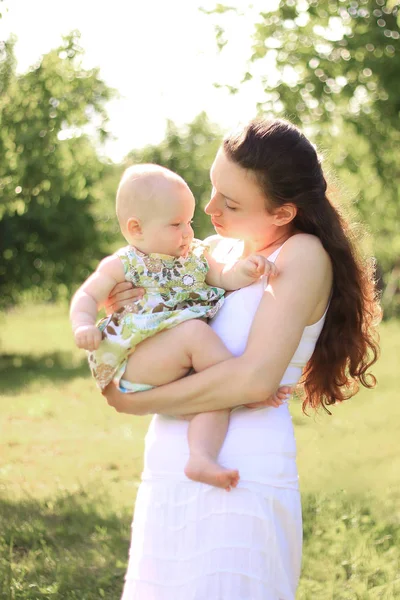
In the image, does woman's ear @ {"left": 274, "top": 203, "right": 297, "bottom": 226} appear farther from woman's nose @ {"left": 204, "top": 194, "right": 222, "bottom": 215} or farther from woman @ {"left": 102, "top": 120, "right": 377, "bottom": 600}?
woman's nose @ {"left": 204, "top": 194, "right": 222, "bottom": 215}

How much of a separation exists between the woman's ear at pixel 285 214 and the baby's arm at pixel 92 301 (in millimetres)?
495

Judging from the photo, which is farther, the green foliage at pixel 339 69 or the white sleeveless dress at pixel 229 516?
the green foliage at pixel 339 69

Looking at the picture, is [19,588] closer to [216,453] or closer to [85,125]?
[216,453]

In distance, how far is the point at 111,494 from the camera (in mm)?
6895

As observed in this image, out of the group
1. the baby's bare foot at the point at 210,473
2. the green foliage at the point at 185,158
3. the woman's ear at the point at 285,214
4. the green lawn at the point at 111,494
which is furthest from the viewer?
the green foliage at the point at 185,158

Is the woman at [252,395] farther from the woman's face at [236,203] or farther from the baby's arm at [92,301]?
the baby's arm at [92,301]

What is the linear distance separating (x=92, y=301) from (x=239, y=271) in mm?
453

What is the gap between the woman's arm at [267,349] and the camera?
246 centimetres

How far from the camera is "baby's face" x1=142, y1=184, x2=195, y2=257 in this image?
8.71 ft

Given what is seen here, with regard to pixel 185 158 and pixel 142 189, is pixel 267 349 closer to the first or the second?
pixel 142 189

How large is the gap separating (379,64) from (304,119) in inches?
43.1

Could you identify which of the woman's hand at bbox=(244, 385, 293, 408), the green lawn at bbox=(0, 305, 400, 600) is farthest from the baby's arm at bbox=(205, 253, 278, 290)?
the green lawn at bbox=(0, 305, 400, 600)

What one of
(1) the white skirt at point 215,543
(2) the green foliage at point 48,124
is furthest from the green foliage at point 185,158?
(1) the white skirt at point 215,543

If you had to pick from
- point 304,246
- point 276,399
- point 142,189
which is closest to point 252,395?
point 276,399
